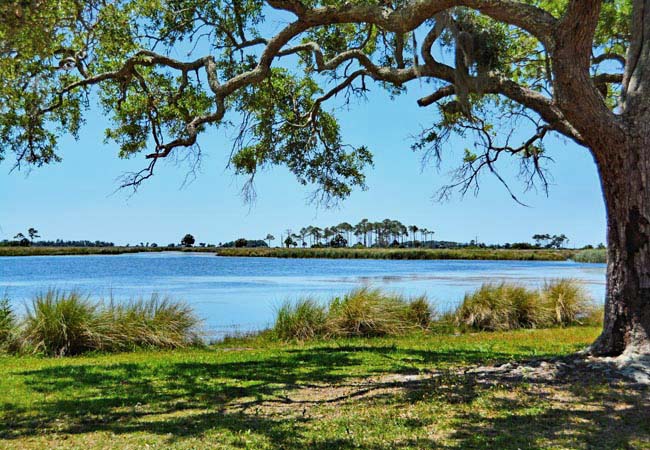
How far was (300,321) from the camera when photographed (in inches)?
490

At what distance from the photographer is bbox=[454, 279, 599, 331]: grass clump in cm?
1417

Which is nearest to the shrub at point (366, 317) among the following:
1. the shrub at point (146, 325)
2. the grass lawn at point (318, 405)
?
the shrub at point (146, 325)

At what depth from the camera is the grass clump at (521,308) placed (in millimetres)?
14172

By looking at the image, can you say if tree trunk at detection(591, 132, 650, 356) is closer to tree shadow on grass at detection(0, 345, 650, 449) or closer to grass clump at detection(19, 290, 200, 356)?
tree shadow on grass at detection(0, 345, 650, 449)

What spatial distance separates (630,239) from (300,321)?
774cm

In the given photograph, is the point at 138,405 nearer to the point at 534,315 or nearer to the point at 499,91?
the point at 499,91

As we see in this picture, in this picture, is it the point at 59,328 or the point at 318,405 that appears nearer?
the point at 318,405

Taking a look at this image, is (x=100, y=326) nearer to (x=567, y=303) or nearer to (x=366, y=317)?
(x=366, y=317)

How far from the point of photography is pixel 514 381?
6.08 metres

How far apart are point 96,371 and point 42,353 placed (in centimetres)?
324

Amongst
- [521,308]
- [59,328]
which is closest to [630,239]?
[521,308]

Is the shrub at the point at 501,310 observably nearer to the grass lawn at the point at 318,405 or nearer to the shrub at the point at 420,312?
the shrub at the point at 420,312

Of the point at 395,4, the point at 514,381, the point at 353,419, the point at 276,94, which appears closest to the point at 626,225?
the point at 514,381

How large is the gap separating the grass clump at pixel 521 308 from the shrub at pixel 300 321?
387 cm
